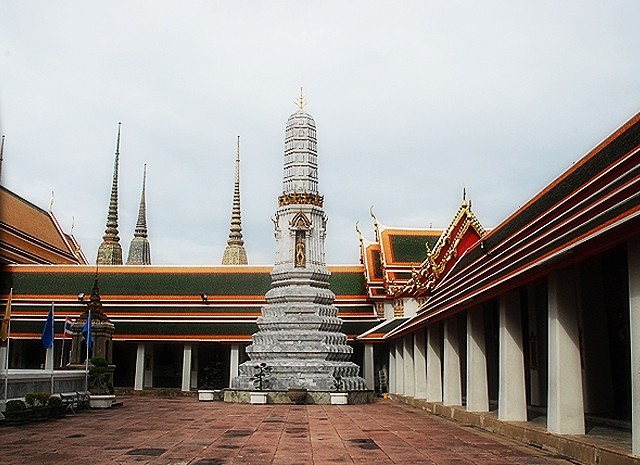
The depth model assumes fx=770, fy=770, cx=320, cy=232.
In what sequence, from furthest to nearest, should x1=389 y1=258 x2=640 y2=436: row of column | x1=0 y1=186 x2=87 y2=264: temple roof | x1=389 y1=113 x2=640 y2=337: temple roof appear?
x1=0 y1=186 x2=87 y2=264: temple roof → x1=389 y1=113 x2=640 y2=337: temple roof → x1=389 y1=258 x2=640 y2=436: row of column

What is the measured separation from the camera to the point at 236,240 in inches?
2687

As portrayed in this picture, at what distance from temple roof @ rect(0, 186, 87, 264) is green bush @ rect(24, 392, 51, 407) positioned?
22.9 meters

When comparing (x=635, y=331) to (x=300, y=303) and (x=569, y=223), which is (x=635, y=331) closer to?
(x=569, y=223)

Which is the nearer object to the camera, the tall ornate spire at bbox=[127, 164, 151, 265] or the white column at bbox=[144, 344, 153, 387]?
the white column at bbox=[144, 344, 153, 387]

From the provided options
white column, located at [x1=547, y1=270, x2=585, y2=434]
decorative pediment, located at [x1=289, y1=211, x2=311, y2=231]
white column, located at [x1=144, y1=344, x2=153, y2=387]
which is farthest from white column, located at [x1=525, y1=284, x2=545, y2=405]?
white column, located at [x1=144, y1=344, x2=153, y2=387]

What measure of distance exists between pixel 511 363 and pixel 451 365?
20.3ft

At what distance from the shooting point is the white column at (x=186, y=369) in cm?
3509

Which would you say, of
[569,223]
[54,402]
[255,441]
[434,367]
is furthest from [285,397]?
[569,223]

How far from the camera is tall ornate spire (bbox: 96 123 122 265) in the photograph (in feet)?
210

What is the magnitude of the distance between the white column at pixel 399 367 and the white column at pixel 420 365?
3901mm

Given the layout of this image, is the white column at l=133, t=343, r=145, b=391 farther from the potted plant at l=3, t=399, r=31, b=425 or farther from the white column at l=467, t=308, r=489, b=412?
the white column at l=467, t=308, r=489, b=412

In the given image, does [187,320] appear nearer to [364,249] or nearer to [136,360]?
[136,360]

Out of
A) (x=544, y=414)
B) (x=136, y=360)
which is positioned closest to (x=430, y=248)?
(x=136, y=360)

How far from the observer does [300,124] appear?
3303cm
